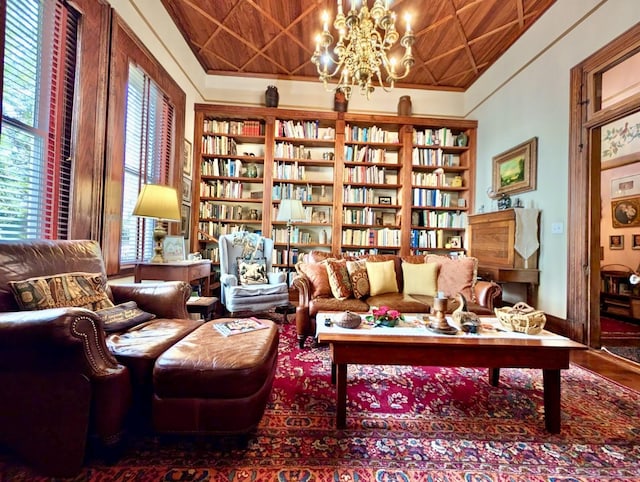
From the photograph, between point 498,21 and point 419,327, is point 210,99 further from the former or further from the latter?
point 419,327

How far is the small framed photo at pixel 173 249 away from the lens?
9.05 feet

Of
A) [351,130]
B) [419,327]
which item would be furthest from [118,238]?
[351,130]

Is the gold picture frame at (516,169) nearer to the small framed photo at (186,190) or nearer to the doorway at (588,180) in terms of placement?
the doorway at (588,180)

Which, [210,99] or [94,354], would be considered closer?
[94,354]

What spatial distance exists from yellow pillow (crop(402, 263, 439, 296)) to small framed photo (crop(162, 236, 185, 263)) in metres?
2.25

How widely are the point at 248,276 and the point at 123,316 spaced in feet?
5.75

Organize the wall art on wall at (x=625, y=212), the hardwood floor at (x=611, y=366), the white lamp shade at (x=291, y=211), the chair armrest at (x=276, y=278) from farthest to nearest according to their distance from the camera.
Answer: the wall art on wall at (x=625, y=212)
the white lamp shade at (x=291, y=211)
the chair armrest at (x=276, y=278)
the hardwood floor at (x=611, y=366)

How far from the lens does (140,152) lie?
279 centimetres

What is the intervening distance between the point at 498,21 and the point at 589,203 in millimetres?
2270

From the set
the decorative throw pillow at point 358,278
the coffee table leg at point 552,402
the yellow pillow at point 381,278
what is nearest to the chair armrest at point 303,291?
the decorative throw pillow at point 358,278

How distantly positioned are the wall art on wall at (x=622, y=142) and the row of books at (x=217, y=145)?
4.97 meters

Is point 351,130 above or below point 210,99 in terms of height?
below

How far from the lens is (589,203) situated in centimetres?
262

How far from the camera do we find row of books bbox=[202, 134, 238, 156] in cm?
416
